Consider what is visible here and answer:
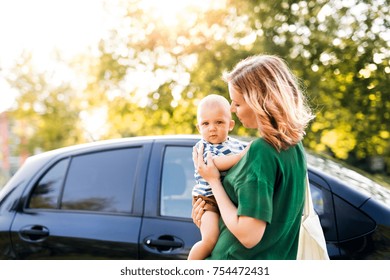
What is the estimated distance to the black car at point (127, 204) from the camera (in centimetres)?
292

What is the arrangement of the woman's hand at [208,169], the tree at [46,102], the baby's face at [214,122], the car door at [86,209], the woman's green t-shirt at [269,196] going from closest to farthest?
the woman's green t-shirt at [269,196] < the woman's hand at [208,169] < the baby's face at [214,122] < the car door at [86,209] < the tree at [46,102]

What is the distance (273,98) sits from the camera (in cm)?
171

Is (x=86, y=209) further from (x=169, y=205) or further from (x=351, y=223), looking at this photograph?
(x=351, y=223)

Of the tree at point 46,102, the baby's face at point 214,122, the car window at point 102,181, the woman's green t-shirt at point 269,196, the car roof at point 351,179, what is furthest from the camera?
the tree at point 46,102

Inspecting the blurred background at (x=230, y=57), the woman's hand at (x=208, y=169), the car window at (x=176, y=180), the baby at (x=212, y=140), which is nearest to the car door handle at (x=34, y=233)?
the car window at (x=176, y=180)

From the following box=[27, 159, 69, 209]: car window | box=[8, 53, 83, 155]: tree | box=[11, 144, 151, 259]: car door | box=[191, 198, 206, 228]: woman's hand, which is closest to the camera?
box=[191, 198, 206, 228]: woman's hand

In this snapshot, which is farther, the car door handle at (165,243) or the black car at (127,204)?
the car door handle at (165,243)

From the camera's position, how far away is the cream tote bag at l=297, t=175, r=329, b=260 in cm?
194

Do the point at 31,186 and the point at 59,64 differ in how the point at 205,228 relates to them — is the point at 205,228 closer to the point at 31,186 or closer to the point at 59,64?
the point at 31,186

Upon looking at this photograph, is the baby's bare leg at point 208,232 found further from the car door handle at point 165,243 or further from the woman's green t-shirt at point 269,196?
the car door handle at point 165,243

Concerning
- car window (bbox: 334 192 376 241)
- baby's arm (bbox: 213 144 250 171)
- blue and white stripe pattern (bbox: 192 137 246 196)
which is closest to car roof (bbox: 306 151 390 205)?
car window (bbox: 334 192 376 241)

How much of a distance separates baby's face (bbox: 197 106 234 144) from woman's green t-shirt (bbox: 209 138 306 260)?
1.24 feet

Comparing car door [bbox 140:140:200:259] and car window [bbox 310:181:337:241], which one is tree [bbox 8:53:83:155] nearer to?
car door [bbox 140:140:200:259]

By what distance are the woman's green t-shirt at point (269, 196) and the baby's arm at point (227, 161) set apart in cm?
8
